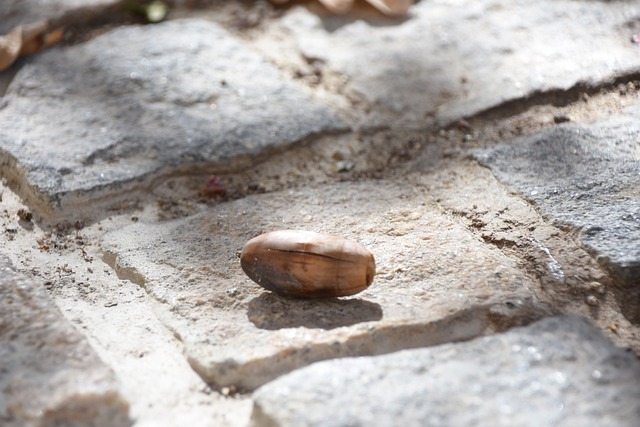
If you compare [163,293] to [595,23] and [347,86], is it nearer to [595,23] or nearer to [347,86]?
[347,86]

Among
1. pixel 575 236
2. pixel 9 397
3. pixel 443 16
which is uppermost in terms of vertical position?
pixel 443 16

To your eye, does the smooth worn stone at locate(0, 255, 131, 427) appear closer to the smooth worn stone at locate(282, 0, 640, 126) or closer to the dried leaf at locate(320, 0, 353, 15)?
the smooth worn stone at locate(282, 0, 640, 126)

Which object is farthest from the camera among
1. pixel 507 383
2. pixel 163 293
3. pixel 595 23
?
pixel 595 23

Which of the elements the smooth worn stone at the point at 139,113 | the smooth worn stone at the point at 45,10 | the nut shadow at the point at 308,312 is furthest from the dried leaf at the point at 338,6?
the nut shadow at the point at 308,312

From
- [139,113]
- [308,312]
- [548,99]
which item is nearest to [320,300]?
[308,312]

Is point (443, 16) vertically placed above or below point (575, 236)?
above

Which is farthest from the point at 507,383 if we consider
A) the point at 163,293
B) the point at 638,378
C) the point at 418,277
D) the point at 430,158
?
the point at 430,158

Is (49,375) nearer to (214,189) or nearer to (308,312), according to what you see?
(308,312)

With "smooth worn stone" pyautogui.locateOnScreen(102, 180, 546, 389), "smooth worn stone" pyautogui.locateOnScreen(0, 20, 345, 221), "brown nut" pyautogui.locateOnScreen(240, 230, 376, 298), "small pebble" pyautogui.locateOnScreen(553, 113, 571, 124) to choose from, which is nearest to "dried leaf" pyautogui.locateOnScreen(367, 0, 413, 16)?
"smooth worn stone" pyautogui.locateOnScreen(0, 20, 345, 221)
